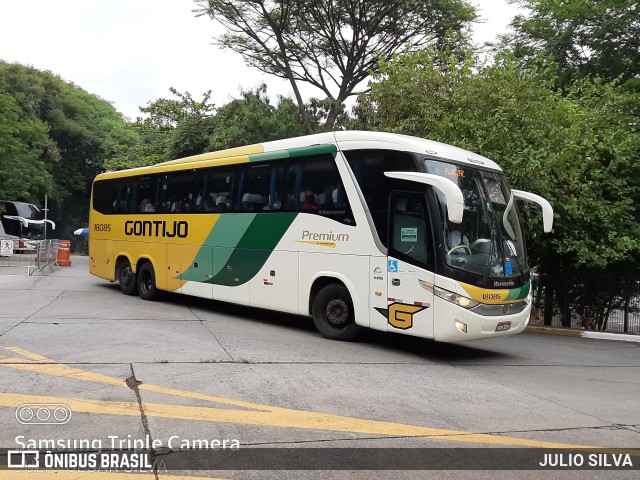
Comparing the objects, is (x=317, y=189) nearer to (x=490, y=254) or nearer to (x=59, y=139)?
(x=490, y=254)

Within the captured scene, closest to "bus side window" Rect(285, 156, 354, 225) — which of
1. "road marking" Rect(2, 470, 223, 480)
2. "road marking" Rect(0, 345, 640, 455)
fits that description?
"road marking" Rect(0, 345, 640, 455)

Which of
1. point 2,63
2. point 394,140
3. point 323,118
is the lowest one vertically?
point 394,140

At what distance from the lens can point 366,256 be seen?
9258 mm

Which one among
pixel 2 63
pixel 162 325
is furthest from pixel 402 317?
pixel 2 63

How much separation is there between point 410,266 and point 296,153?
10.8 ft

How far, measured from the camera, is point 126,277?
1539 centimetres

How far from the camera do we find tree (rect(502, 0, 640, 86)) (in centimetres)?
1742

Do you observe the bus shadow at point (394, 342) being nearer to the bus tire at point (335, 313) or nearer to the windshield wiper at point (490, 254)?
the bus tire at point (335, 313)

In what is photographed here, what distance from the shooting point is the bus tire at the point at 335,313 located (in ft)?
31.8

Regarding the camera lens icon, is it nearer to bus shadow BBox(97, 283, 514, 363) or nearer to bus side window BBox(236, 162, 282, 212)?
bus shadow BBox(97, 283, 514, 363)

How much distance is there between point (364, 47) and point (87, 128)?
32817 mm

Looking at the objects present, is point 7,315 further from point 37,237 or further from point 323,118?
point 37,237

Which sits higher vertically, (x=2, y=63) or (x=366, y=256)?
(x=2, y=63)

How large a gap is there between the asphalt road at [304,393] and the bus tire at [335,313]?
26cm
